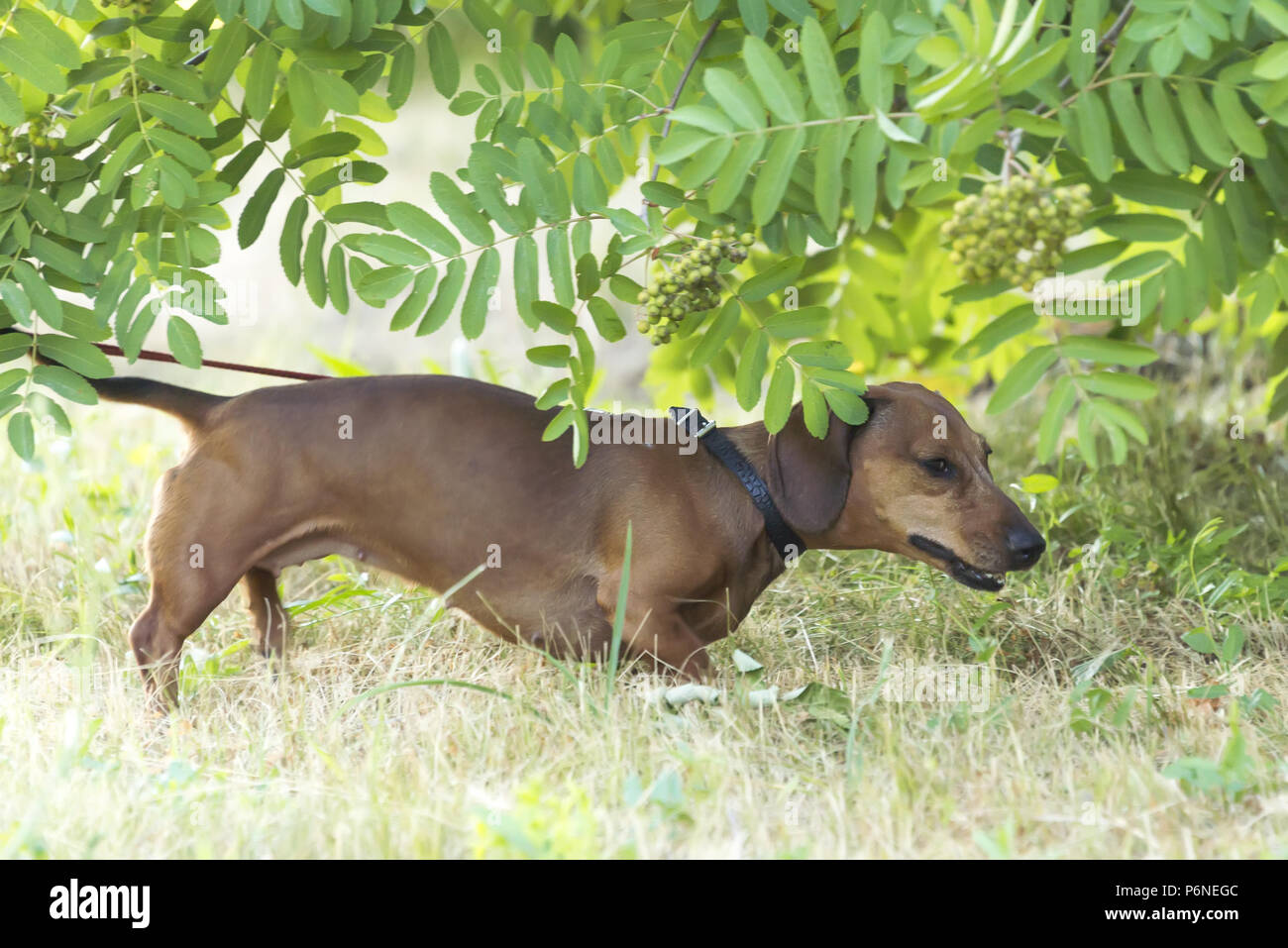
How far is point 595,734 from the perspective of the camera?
9.55 feet

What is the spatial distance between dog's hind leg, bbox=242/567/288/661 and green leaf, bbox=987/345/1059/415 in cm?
209

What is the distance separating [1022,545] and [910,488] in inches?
12.0

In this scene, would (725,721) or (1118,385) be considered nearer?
(1118,385)

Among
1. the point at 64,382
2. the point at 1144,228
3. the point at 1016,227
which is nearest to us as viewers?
the point at 1016,227

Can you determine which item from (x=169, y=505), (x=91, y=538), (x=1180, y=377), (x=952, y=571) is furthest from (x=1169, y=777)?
(x=1180, y=377)

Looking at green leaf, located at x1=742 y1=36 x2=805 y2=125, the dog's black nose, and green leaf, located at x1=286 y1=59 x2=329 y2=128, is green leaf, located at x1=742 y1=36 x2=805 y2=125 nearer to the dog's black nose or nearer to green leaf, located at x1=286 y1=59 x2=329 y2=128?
green leaf, located at x1=286 y1=59 x2=329 y2=128

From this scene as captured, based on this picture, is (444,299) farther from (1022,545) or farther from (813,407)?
(1022,545)

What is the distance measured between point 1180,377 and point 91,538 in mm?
4873

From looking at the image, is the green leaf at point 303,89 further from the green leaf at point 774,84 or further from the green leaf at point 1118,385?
the green leaf at point 1118,385

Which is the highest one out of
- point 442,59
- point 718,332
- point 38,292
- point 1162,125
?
point 442,59

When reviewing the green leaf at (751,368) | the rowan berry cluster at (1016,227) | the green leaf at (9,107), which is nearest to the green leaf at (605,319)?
the green leaf at (751,368)

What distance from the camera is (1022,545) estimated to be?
3.30 meters

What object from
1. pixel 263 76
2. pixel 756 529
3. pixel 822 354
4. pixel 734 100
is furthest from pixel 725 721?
pixel 263 76

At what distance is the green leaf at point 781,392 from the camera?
3.04 meters
